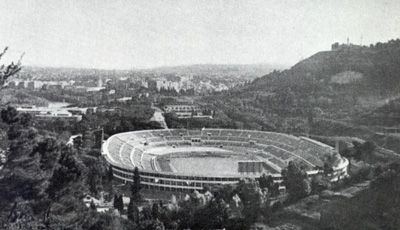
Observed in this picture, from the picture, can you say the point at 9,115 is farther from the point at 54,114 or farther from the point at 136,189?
the point at 54,114

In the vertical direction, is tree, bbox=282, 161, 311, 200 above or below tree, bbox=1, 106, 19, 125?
below

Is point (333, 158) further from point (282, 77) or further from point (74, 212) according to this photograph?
point (282, 77)

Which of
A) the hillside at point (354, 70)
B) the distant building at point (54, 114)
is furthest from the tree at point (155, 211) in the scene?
the hillside at point (354, 70)

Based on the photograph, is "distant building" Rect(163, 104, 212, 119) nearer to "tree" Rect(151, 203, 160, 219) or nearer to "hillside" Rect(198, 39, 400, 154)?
"hillside" Rect(198, 39, 400, 154)

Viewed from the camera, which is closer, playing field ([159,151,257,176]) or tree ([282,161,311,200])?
tree ([282,161,311,200])

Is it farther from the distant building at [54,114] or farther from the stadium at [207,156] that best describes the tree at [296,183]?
the distant building at [54,114]

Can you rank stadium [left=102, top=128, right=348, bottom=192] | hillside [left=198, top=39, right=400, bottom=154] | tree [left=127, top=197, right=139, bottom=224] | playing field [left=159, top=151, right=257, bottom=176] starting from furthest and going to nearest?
hillside [left=198, top=39, right=400, bottom=154] < playing field [left=159, top=151, right=257, bottom=176] < stadium [left=102, top=128, right=348, bottom=192] < tree [left=127, top=197, right=139, bottom=224]

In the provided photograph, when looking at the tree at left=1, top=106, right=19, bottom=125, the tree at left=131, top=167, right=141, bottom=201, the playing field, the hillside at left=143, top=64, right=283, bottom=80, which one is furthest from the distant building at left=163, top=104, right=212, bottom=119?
the hillside at left=143, top=64, right=283, bottom=80

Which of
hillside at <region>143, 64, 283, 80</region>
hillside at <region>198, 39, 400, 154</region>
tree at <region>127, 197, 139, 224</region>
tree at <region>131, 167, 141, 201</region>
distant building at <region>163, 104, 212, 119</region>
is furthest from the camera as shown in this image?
hillside at <region>143, 64, 283, 80</region>

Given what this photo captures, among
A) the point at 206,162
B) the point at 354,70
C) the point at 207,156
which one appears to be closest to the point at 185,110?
the point at 207,156
